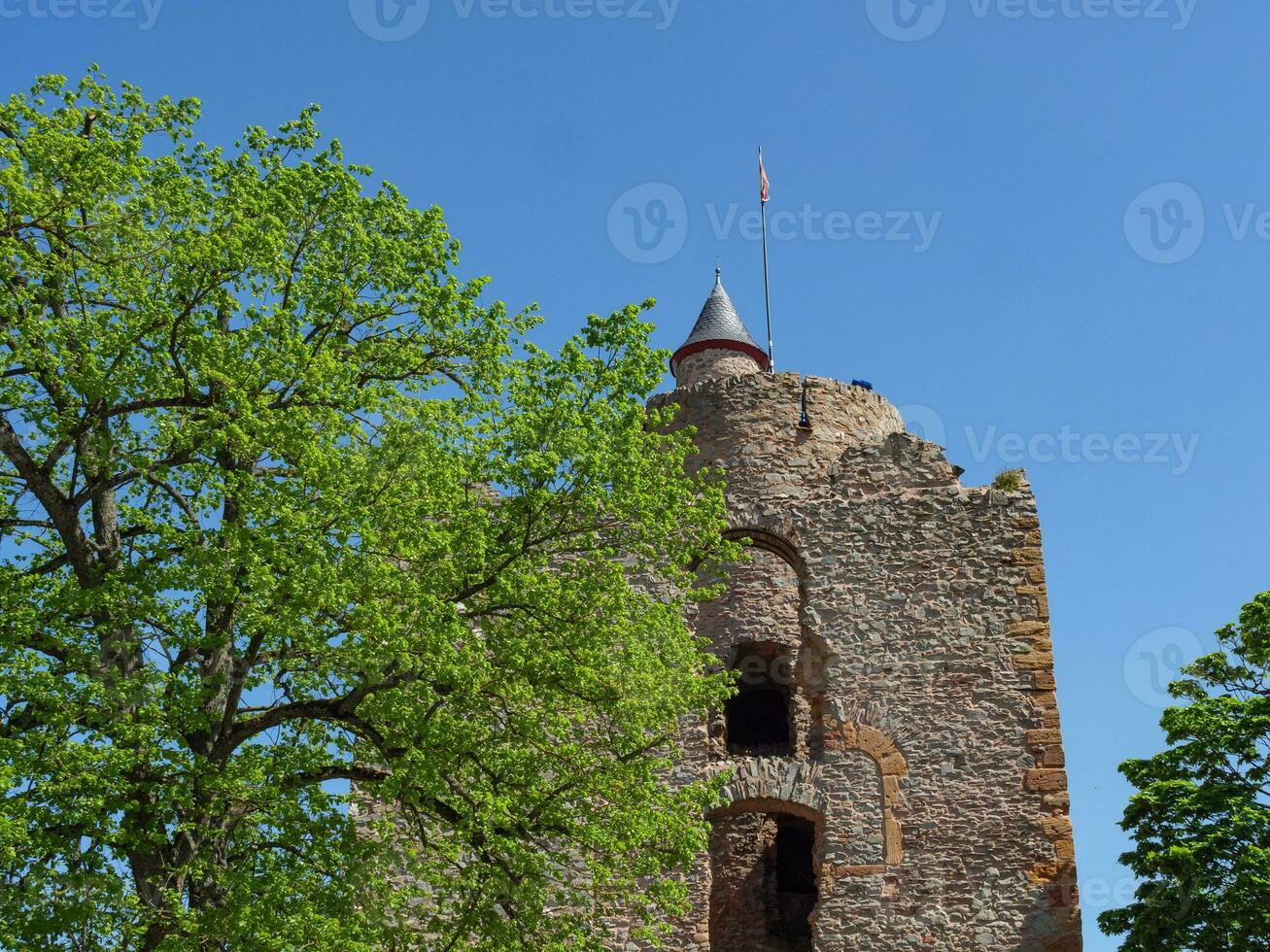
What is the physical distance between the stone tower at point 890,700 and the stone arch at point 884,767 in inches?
0.9

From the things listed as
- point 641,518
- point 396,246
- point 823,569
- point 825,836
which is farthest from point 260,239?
point 825,836

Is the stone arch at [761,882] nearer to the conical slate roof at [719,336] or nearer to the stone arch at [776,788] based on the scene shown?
the stone arch at [776,788]

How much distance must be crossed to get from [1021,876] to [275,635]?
8.92 m

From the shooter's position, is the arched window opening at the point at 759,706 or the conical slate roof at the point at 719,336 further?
the conical slate roof at the point at 719,336

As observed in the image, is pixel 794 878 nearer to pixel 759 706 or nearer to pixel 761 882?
pixel 761 882

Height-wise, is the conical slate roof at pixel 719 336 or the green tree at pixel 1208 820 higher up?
the conical slate roof at pixel 719 336

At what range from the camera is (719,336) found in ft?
102

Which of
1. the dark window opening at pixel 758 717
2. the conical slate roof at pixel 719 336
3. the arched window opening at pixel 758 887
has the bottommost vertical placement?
the arched window opening at pixel 758 887

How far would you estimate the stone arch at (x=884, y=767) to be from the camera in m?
15.5

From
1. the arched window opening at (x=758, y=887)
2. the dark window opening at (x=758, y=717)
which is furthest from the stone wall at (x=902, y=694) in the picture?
the dark window opening at (x=758, y=717)

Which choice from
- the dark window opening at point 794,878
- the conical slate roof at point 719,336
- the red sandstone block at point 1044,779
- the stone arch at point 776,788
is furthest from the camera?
the conical slate roof at point 719,336

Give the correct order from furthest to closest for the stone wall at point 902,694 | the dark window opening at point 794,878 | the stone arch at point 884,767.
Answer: the dark window opening at point 794,878 → the stone arch at point 884,767 → the stone wall at point 902,694

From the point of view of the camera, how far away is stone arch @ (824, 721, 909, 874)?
50.9 ft

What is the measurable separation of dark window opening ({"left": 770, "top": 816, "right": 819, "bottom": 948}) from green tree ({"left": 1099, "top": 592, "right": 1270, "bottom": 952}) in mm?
4851
